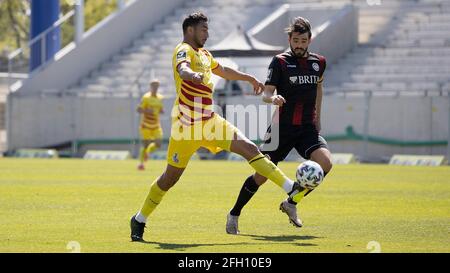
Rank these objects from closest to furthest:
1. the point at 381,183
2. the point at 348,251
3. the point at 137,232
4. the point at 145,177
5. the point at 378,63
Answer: the point at 348,251
the point at 137,232
the point at 381,183
the point at 145,177
the point at 378,63

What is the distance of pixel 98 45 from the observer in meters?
46.2

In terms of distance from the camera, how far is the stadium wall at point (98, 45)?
144 feet

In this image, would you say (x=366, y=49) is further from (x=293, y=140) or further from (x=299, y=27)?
(x=299, y=27)

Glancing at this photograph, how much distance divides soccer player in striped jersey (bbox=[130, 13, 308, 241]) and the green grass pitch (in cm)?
61

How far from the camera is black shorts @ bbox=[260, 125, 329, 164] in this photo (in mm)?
13477

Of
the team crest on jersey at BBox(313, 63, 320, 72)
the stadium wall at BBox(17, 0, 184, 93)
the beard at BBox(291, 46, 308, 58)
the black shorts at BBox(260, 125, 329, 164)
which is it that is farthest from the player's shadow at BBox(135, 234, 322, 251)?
the stadium wall at BBox(17, 0, 184, 93)

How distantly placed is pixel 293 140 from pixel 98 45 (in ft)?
109

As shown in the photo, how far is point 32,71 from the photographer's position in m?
43.6

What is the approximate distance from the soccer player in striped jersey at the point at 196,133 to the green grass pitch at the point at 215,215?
0.61m

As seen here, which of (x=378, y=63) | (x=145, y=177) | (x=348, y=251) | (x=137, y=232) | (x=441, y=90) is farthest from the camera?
(x=378, y=63)

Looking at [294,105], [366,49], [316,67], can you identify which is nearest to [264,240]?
[294,105]

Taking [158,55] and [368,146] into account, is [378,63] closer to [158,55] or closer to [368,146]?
[368,146]
